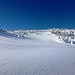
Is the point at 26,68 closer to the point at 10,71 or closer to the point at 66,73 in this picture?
the point at 10,71

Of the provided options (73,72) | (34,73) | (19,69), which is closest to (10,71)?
(19,69)

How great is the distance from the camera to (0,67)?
13.1 ft

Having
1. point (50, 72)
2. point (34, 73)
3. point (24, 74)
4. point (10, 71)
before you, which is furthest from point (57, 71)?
point (10, 71)

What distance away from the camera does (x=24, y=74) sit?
3.71 meters

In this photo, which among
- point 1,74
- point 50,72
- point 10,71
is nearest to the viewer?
point 1,74

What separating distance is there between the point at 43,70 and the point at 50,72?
0.21 metres

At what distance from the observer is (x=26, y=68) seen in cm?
420

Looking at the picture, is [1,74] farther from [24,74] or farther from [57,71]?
[57,71]

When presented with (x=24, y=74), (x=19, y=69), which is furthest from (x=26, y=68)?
(x=24, y=74)

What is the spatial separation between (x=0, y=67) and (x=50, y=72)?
4.27ft

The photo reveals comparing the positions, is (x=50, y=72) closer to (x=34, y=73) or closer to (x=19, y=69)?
(x=34, y=73)

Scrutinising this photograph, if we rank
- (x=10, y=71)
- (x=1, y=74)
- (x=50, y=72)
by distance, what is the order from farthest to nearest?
(x=50, y=72)
(x=10, y=71)
(x=1, y=74)

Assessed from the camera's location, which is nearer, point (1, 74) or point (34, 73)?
point (1, 74)

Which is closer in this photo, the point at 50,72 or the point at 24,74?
the point at 24,74
